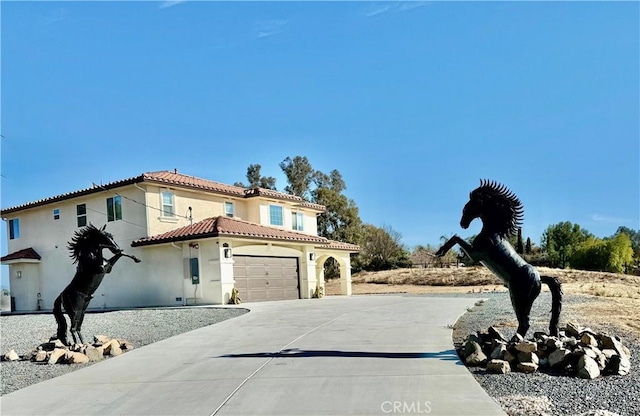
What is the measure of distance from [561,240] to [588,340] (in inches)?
2186

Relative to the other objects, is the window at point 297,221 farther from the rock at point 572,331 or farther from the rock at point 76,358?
the rock at point 572,331

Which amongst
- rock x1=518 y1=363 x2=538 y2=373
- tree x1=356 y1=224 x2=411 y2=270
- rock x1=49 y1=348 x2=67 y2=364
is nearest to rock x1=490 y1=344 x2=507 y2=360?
rock x1=518 y1=363 x2=538 y2=373

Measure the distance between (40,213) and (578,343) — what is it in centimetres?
3060

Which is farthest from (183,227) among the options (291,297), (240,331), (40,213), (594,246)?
(594,246)

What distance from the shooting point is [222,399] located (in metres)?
6.92

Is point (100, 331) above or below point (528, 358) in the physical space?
below

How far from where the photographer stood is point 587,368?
7.54 meters

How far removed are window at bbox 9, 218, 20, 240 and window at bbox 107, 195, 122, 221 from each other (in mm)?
8916

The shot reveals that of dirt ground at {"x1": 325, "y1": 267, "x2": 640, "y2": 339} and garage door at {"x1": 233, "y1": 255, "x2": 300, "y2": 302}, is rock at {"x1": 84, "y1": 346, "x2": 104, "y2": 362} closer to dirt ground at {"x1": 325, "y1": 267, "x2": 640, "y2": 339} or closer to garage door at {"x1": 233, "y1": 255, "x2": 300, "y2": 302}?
garage door at {"x1": 233, "y1": 255, "x2": 300, "y2": 302}

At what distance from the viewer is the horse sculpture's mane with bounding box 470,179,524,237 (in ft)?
30.3

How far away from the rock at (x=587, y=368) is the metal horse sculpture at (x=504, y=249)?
1311 mm

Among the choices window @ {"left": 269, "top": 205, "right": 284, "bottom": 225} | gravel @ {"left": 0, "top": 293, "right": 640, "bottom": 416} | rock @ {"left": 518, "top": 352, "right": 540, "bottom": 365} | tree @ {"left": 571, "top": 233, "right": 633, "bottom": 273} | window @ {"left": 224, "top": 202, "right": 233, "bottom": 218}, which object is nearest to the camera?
gravel @ {"left": 0, "top": 293, "right": 640, "bottom": 416}

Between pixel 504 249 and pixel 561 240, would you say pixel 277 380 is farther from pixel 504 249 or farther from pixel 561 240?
pixel 561 240

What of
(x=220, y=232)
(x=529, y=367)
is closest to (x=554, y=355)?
(x=529, y=367)
